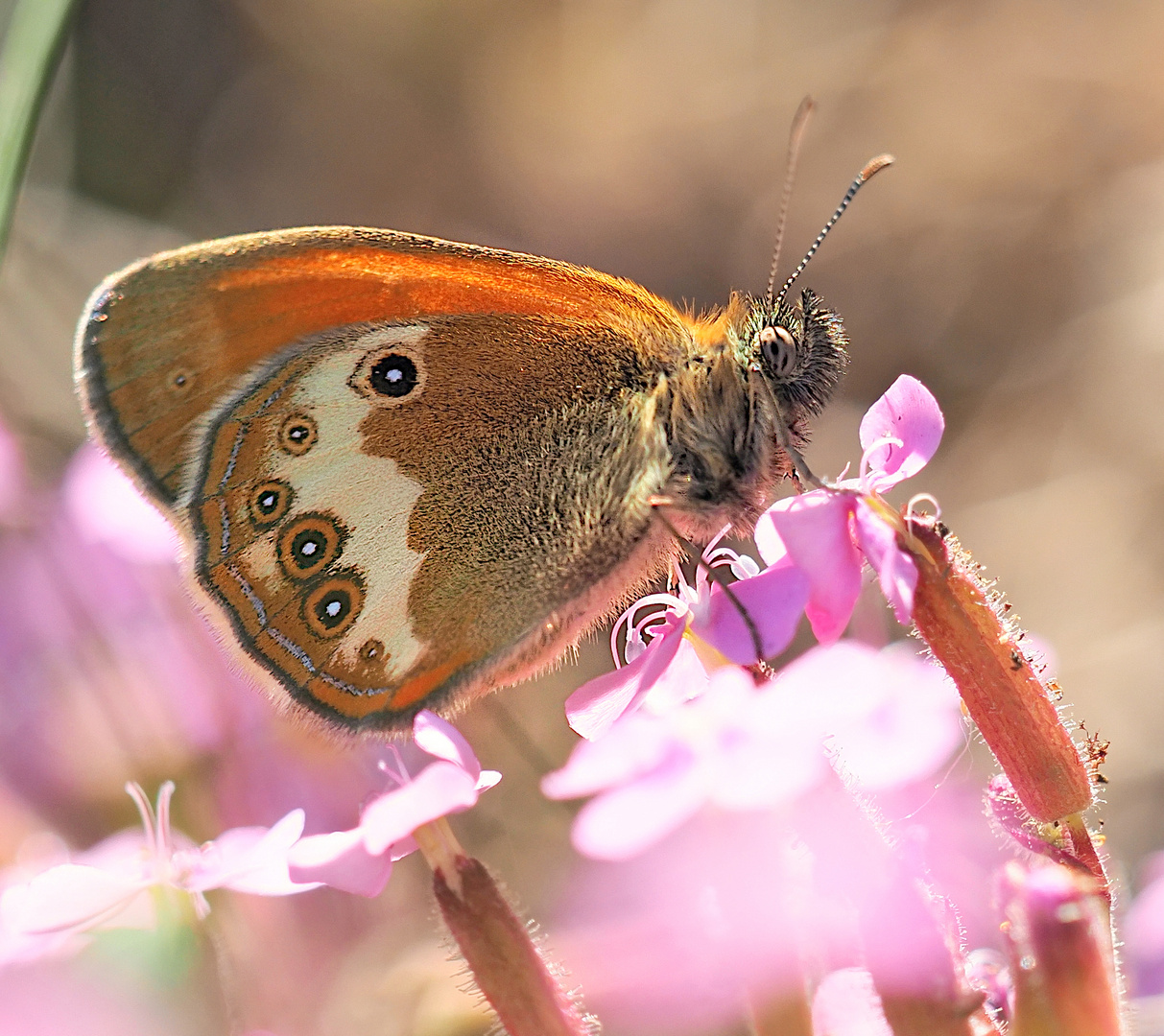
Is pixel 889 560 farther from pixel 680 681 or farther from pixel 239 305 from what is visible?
pixel 239 305

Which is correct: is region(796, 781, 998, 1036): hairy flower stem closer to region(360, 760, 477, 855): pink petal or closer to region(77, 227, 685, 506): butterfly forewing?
region(360, 760, 477, 855): pink petal

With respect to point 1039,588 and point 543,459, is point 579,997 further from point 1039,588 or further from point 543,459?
point 1039,588

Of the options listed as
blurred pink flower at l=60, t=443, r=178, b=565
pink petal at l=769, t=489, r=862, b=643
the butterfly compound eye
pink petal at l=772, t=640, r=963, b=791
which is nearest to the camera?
pink petal at l=772, t=640, r=963, b=791

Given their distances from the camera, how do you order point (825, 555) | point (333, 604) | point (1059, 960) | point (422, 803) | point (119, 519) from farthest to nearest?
point (119, 519) < point (333, 604) < point (825, 555) < point (422, 803) < point (1059, 960)

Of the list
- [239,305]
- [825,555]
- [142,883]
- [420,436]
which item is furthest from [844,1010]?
[239,305]

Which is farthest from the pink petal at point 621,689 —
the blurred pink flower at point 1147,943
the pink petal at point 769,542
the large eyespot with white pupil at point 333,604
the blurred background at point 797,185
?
the blurred background at point 797,185

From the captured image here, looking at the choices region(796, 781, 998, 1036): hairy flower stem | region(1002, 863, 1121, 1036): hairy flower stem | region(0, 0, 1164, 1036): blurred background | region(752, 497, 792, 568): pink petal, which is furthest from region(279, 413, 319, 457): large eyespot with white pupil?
region(0, 0, 1164, 1036): blurred background

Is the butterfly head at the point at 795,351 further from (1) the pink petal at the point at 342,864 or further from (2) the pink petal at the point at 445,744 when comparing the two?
(1) the pink petal at the point at 342,864
